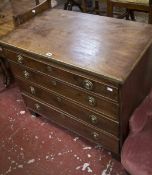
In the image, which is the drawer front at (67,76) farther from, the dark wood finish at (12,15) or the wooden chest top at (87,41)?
the dark wood finish at (12,15)

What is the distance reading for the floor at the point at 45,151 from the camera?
1635mm

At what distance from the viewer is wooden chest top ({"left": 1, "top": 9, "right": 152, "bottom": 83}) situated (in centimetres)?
127

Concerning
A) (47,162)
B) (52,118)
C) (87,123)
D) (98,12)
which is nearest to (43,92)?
(52,118)

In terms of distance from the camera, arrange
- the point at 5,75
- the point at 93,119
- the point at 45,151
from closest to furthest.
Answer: the point at 93,119 → the point at 45,151 → the point at 5,75

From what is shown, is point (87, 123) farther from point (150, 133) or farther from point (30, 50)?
point (30, 50)

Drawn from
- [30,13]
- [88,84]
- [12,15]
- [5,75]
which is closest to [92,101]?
[88,84]

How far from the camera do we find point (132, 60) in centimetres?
126

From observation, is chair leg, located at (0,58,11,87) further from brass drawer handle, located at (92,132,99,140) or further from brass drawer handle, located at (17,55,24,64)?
brass drawer handle, located at (92,132,99,140)

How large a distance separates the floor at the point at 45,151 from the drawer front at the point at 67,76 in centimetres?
58

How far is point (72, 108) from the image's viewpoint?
158cm

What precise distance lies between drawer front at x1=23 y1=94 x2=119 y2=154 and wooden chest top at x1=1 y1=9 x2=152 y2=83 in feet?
1.55

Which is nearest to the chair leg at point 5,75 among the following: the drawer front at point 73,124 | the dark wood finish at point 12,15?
the dark wood finish at point 12,15

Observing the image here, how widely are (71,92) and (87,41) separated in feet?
1.04

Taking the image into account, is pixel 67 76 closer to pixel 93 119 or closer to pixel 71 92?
pixel 71 92
